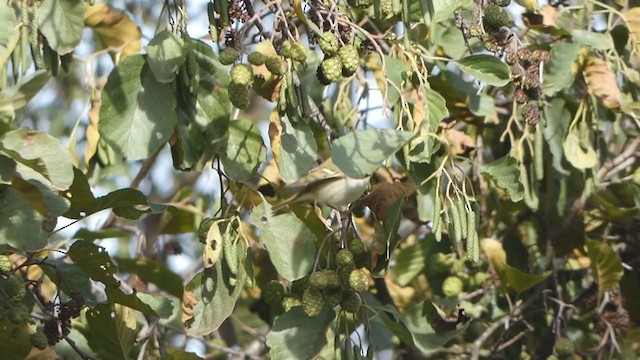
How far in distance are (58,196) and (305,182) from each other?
13.6 inches

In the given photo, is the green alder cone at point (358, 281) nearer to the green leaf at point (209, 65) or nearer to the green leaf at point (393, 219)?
the green leaf at point (393, 219)

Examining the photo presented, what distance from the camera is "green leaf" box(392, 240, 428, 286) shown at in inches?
90.7

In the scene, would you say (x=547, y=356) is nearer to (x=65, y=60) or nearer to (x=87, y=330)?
(x=87, y=330)

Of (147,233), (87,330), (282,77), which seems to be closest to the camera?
(282,77)

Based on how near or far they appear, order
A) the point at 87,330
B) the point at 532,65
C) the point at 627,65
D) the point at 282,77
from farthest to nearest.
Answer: the point at 627,65 → the point at 87,330 → the point at 532,65 → the point at 282,77

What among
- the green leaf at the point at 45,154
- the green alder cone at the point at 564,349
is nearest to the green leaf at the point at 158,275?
the green alder cone at the point at 564,349

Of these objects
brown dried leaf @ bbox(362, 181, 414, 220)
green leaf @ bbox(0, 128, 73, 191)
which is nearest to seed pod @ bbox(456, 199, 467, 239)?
brown dried leaf @ bbox(362, 181, 414, 220)

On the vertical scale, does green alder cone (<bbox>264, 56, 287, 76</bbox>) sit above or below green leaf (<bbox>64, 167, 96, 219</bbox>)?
above

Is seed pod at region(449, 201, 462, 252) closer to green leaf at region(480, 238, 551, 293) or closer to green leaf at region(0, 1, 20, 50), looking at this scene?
green leaf at region(0, 1, 20, 50)

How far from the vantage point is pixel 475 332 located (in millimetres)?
2275

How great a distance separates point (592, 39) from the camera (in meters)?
1.98

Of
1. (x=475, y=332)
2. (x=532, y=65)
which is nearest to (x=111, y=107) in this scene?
(x=532, y=65)

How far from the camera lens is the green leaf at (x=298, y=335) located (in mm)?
1557

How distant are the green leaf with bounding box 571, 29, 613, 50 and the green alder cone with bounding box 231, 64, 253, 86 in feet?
2.38
